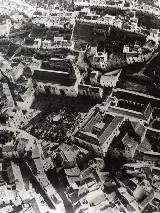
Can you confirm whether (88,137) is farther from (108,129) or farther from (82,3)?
(82,3)

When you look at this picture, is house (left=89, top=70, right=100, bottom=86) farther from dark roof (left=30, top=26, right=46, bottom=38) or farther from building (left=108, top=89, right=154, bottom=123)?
dark roof (left=30, top=26, right=46, bottom=38)

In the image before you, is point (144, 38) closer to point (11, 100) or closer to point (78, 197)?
point (11, 100)

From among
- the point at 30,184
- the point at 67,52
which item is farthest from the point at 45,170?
the point at 67,52

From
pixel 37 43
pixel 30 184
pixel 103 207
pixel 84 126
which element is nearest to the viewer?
pixel 103 207

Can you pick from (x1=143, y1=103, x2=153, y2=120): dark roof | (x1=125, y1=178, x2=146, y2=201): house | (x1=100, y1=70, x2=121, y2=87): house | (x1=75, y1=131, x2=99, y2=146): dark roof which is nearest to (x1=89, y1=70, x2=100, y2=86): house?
(x1=100, y1=70, x2=121, y2=87): house

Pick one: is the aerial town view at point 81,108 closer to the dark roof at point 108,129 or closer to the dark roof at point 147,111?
the dark roof at point 108,129
